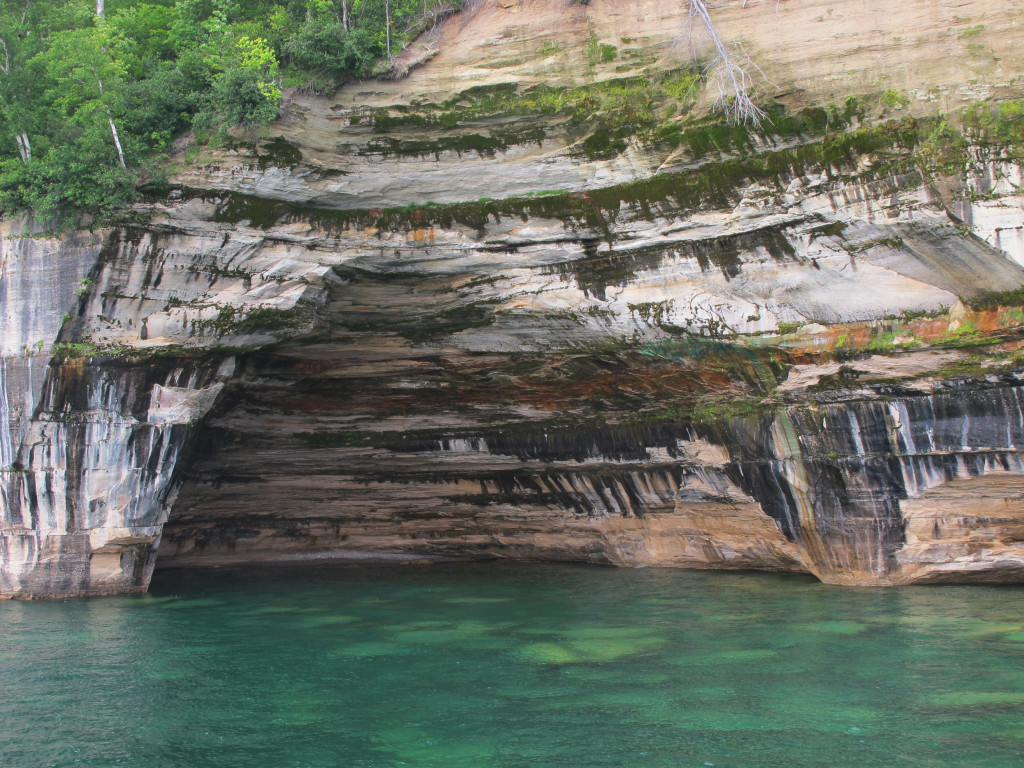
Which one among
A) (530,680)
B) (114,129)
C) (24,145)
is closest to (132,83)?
(114,129)

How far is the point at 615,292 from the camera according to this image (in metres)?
14.2

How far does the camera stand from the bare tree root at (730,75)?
41.9 ft

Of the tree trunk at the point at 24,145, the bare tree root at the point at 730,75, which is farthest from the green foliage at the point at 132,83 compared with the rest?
the bare tree root at the point at 730,75

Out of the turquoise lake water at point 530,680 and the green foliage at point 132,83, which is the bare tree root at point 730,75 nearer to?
the green foliage at point 132,83

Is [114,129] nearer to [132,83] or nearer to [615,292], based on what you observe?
[132,83]

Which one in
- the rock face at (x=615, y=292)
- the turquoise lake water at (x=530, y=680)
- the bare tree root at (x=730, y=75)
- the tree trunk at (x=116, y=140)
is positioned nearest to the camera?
the turquoise lake water at (x=530, y=680)

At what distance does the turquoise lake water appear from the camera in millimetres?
7242

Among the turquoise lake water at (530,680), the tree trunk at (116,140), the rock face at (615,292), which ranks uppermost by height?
the tree trunk at (116,140)

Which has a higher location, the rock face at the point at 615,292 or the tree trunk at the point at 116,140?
the tree trunk at the point at 116,140

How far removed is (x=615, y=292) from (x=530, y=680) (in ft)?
24.4

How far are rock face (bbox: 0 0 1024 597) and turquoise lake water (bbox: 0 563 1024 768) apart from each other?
6.46ft

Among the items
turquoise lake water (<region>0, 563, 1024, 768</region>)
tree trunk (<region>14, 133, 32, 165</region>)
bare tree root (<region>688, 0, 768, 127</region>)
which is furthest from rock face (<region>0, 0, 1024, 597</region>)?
turquoise lake water (<region>0, 563, 1024, 768</region>)

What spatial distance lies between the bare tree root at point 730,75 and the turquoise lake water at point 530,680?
834cm

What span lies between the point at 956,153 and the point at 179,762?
12.8 m
